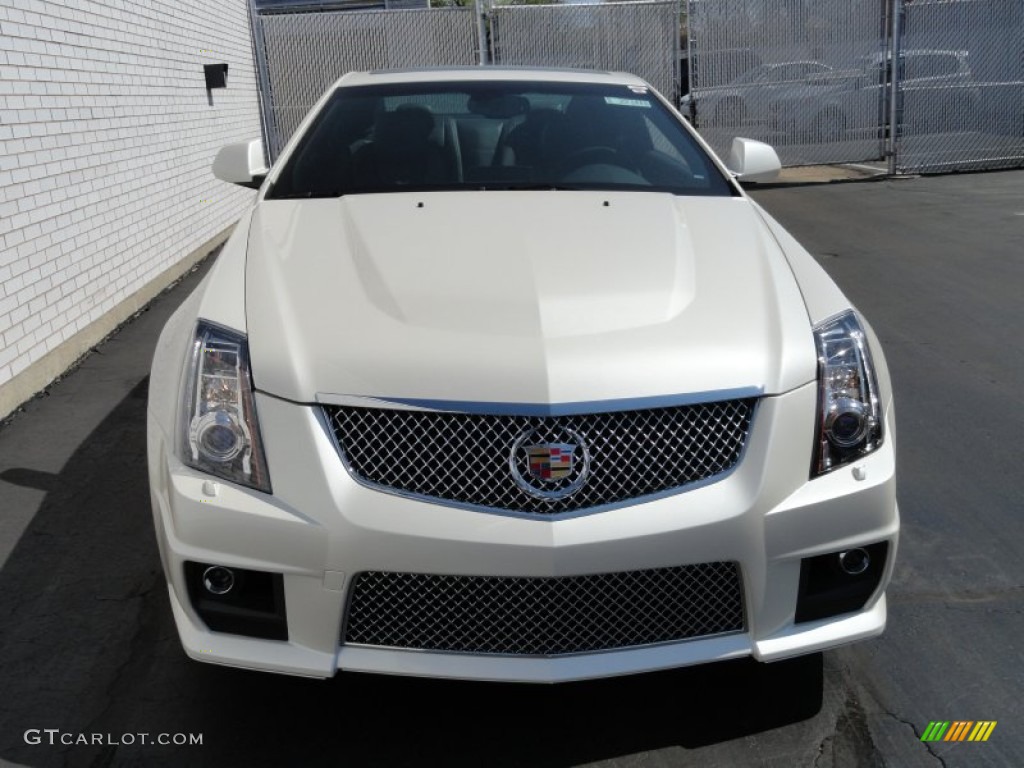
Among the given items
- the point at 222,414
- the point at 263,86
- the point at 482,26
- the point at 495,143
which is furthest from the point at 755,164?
the point at 263,86

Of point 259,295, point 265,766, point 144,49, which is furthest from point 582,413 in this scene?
point 144,49

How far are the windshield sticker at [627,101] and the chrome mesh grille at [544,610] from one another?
2.61 meters

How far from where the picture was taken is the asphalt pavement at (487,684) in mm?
2762

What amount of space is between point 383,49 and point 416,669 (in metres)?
14.7

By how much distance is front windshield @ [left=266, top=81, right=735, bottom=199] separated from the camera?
4020 millimetres

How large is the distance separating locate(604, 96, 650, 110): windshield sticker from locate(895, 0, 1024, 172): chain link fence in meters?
12.2

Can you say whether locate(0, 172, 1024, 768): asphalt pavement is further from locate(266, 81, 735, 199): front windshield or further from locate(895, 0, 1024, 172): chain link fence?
locate(895, 0, 1024, 172): chain link fence

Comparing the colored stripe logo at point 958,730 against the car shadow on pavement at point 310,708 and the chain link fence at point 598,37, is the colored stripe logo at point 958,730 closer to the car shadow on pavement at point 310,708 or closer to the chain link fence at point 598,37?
the car shadow on pavement at point 310,708

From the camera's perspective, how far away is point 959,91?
15.8 meters

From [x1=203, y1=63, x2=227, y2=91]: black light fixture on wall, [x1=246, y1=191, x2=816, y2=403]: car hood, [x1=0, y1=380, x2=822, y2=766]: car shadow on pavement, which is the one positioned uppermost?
[x1=203, y1=63, x2=227, y2=91]: black light fixture on wall

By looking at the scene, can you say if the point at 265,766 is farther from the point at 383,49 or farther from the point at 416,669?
the point at 383,49

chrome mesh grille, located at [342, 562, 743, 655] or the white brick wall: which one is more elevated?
the white brick wall

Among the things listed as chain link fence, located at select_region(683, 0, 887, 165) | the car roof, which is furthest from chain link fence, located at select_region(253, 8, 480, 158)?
the car roof

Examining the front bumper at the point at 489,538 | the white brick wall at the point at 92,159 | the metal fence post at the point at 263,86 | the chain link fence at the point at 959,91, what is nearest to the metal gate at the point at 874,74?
the chain link fence at the point at 959,91
